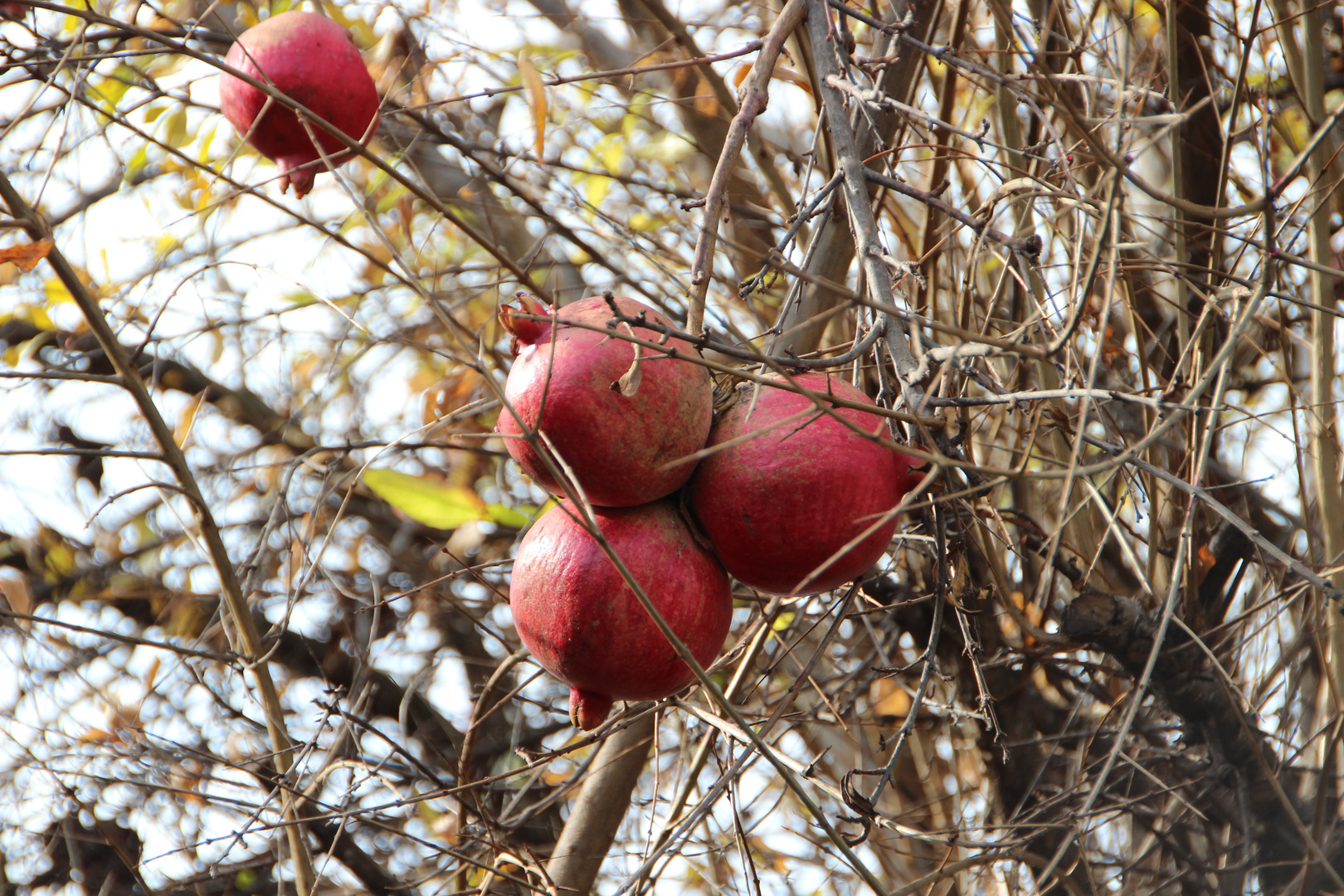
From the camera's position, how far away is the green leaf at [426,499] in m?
1.83

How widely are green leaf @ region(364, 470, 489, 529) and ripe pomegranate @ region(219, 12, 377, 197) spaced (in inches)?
24.5

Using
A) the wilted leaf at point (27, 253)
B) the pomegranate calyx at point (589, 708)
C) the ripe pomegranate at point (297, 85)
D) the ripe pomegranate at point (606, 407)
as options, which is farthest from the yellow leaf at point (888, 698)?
the wilted leaf at point (27, 253)

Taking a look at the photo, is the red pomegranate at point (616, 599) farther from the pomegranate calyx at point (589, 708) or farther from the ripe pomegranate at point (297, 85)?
the ripe pomegranate at point (297, 85)

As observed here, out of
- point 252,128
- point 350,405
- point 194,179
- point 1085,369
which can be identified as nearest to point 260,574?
point 350,405

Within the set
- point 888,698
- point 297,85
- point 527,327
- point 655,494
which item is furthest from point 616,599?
point 888,698

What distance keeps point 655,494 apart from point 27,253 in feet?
3.14

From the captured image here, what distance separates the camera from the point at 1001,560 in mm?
1745

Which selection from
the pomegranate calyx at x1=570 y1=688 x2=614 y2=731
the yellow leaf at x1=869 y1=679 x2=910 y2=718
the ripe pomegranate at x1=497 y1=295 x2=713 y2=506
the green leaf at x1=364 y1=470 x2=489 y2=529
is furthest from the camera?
the yellow leaf at x1=869 y1=679 x2=910 y2=718

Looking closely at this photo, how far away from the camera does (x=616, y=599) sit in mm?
944

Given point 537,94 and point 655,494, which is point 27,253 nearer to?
point 537,94

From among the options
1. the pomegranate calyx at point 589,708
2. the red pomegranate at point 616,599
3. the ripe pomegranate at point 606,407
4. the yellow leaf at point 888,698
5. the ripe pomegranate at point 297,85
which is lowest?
the yellow leaf at point 888,698

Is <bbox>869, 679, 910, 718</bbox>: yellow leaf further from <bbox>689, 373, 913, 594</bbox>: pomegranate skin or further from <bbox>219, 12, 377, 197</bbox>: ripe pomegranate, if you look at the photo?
<bbox>219, 12, 377, 197</bbox>: ripe pomegranate

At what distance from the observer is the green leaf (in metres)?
1.83

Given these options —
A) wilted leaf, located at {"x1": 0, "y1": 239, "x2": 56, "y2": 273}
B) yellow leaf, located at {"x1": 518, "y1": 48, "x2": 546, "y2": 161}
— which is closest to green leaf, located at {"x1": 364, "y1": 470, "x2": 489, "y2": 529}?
wilted leaf, located at {"x1": 0, "y1": 239, "x2": 56, "y2": 273}
